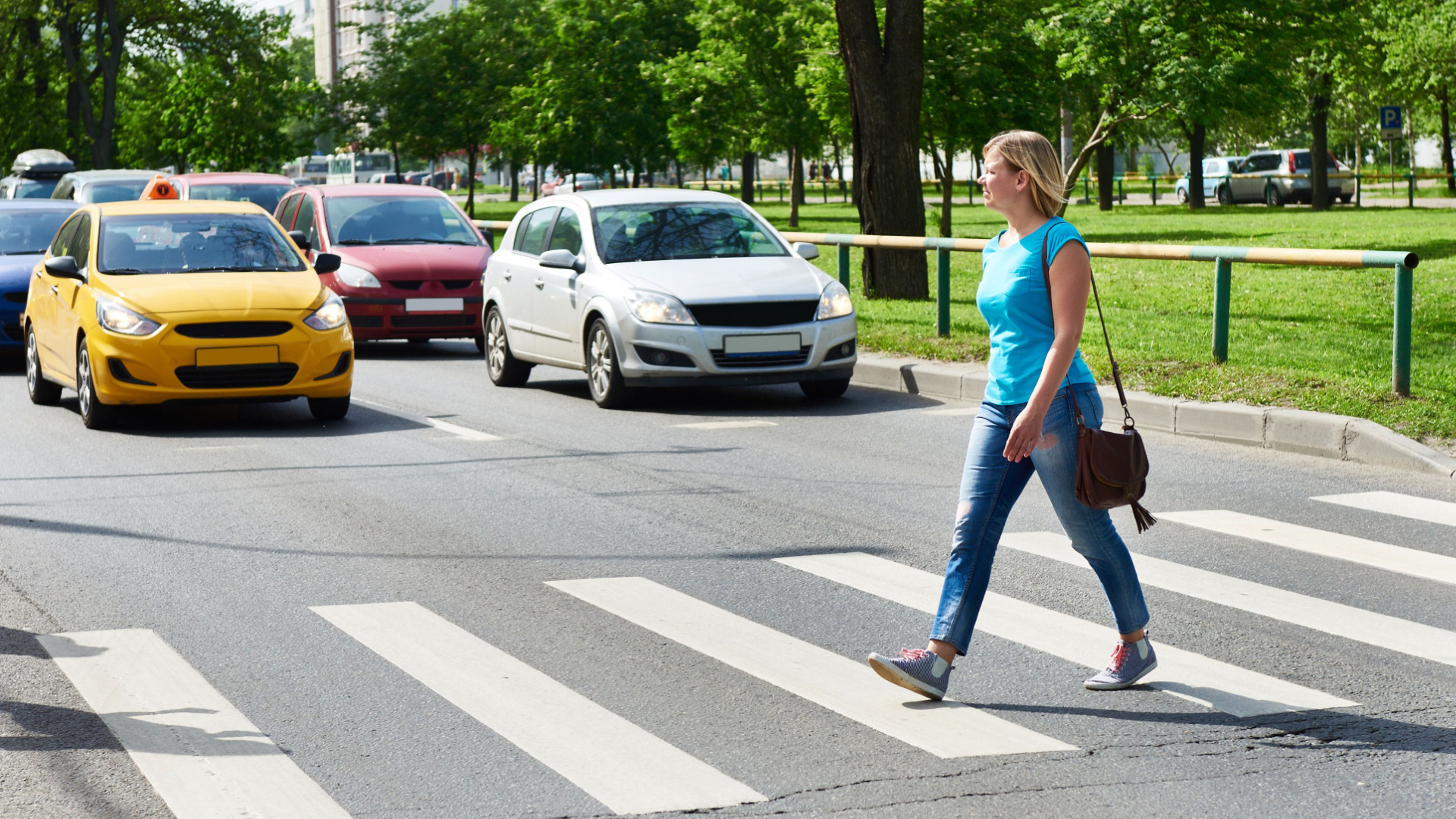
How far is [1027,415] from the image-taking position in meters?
4.93

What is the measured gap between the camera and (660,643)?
19.2ft

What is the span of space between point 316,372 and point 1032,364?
757 centimetres

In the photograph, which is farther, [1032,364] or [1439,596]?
[1439,596]

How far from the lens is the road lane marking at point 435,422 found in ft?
36.9

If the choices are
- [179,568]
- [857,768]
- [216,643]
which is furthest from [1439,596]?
[179,568]

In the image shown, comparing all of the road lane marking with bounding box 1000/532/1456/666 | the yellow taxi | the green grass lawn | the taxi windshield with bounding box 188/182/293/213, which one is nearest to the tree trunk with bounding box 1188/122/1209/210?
the green grass lawn

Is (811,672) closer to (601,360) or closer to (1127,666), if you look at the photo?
(1127,666)

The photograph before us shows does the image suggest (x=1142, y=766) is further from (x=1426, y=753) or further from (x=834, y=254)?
(x=834, y=254)

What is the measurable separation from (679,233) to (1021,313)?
866cm

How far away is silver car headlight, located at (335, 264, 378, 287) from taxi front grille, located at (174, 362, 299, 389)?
18.4 ft

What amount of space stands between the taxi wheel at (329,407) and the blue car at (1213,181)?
44566 mm

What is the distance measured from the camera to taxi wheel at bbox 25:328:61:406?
13352 mm

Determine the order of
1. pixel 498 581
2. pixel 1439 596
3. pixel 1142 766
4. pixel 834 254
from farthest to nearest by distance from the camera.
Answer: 1. pixel 834 254
2. pixel 498 581
3. pixel 1439 596
4. pixel 1142 766

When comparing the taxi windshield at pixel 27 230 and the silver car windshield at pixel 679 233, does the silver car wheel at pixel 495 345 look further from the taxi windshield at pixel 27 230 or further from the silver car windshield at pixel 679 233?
the taxi windshield at pixel 27 230
